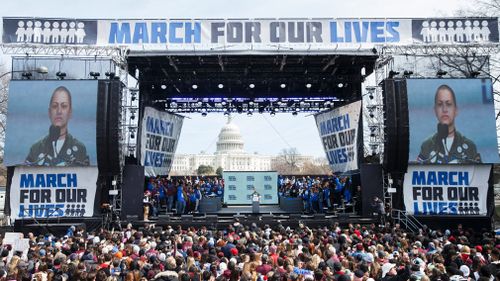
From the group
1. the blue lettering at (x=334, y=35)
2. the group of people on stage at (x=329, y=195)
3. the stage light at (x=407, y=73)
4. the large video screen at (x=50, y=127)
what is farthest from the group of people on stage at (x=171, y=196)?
the stage light at (x=407, y=73)

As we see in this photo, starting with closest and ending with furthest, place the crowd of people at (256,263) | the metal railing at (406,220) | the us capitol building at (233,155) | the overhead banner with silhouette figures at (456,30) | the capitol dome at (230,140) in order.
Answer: the crowd of people at (256,263)
the metal railing at (406,220)
the overhead banner with silhouette figures at (456,30)
the us capitol building at (233,155)
the capitol dome at (230,140)

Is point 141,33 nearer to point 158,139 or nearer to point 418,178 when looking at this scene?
point 158,139

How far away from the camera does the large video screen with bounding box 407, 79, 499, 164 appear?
18328 millimetres

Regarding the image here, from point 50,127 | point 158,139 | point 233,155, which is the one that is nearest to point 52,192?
point 50,127

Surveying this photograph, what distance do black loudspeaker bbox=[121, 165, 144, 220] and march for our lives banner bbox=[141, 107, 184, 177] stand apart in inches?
127

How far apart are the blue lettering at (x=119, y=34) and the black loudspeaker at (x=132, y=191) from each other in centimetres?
501

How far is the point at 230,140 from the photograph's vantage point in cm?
11962

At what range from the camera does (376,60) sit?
19266mm

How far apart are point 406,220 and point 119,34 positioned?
44.0ft

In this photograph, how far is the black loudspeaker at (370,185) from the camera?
18641 millimetres

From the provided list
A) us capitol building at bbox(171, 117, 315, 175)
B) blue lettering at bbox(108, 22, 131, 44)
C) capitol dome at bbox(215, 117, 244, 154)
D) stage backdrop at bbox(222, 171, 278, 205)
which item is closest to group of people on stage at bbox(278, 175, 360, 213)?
stage backdrop at bbox(222, 171, 278, 205)

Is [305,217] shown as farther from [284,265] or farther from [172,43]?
[284,265]

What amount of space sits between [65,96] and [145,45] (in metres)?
3.77

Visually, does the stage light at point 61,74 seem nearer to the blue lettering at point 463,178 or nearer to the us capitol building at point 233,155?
the blue lettering at point 463,178
